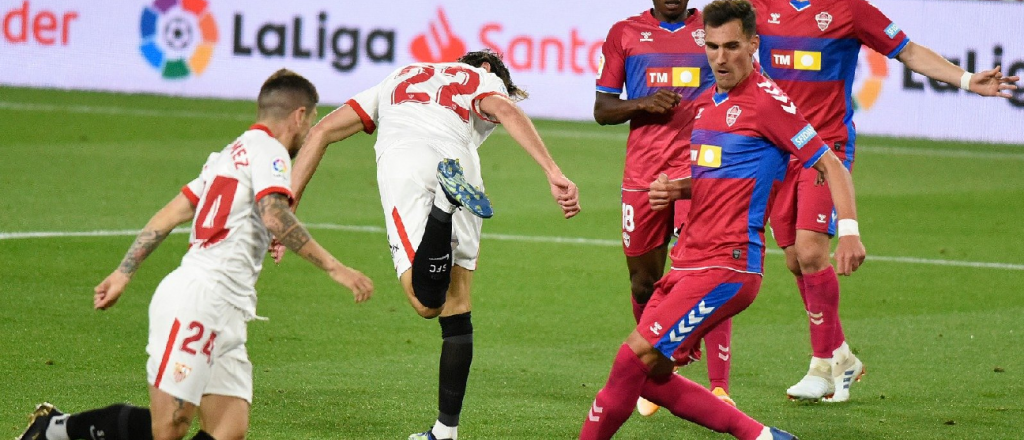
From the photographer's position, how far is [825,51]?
776 centimetres

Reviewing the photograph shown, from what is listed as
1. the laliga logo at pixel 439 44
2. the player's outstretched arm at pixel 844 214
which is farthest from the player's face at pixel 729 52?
the laliga logo at pixel 439 44

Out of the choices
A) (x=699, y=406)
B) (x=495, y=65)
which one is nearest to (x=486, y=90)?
(x=495, y=65)

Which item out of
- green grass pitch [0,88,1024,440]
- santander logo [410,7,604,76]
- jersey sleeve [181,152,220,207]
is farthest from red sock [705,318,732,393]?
santander logo [410,7,604,76]

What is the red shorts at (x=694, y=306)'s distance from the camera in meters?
5.86

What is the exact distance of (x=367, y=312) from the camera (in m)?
9.62

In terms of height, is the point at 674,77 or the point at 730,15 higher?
the point at 730,15

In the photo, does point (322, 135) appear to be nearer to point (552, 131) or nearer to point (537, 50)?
point (552, 131)

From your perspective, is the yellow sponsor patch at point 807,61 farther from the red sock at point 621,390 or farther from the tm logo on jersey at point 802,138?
the red sock at point 621,390

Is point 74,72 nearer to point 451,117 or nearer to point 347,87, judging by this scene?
point 347,87

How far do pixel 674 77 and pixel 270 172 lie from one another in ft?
10.2

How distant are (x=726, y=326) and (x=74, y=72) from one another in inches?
701

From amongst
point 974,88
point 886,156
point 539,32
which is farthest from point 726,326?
point 539,32

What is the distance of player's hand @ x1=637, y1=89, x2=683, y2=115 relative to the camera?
7340mm

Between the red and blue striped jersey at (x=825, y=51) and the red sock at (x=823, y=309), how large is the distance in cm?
62
